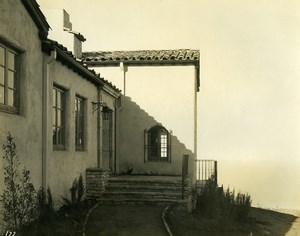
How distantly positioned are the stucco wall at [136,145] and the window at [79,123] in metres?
4.88

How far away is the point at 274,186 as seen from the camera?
2341 centimetres

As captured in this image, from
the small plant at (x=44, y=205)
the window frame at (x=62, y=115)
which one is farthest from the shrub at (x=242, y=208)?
the small plant at (x=44, y=205)

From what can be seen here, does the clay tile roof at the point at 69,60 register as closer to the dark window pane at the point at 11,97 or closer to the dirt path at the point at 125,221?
the dark window pane at the point at 11,97

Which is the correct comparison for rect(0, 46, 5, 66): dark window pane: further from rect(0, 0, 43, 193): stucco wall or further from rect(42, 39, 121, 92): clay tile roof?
rect(42, 39, 121, 92): clay tile roof

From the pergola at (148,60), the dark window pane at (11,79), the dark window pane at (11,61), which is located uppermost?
the pergola at (148,60)

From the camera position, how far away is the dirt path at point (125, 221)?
876 cm

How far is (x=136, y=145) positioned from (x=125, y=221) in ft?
26.1

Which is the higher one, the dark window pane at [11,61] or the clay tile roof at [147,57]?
the clay tile roof at [147,57]

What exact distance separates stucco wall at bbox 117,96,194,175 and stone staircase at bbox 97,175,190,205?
4.20 m

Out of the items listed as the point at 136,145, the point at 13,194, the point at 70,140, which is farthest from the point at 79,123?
the point at 13,194

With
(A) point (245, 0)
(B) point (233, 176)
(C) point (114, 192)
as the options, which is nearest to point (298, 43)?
(A) point (245, 0)

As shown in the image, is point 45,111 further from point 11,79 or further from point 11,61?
point 11,61

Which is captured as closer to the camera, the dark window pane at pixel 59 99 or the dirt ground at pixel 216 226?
the dirt ground at pixel 216 226

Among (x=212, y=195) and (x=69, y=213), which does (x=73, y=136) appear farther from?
(x=212, y=195)
